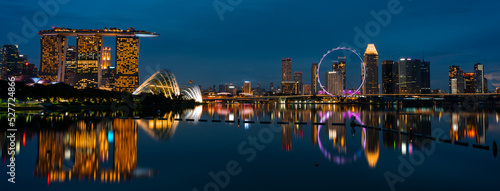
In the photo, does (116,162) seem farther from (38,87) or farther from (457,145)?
(38,87)

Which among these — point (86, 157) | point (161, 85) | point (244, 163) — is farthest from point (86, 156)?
point (161, 85)

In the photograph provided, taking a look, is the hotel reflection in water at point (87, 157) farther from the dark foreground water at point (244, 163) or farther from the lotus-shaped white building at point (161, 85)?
the lotus-shaped white building at point (161, 85)

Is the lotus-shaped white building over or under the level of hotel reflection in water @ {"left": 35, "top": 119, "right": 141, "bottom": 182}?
over

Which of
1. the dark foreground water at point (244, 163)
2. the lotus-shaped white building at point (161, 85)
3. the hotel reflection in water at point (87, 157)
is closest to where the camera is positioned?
the dark foreground water at point (244, 163)

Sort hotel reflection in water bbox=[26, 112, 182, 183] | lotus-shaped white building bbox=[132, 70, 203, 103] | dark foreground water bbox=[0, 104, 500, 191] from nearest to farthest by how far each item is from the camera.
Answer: dark foreground water bbox=[0, 104, 500, 191], hotel reflection in water bbox=[26, 112, 182, 183], lotus-shaped white building bbox=[132, 70, 203, 103]

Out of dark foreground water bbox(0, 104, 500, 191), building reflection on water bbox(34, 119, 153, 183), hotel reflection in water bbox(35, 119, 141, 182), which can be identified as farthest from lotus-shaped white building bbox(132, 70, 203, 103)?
dark foreground water bbox(0, 104, 500, 191)

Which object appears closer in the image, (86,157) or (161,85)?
(86,157)

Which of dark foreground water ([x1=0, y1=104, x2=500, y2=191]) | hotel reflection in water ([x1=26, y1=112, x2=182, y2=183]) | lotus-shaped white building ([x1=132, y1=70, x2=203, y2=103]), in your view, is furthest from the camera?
lotus-shaped white building ([x1=132, y1=70, x2=203, y2=103])

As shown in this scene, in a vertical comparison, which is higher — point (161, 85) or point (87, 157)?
point (161, 85)

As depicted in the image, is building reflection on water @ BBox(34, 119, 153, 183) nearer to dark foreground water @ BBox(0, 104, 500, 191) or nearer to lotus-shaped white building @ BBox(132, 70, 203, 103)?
dark foreground water @ BBox(0, 104, 500, 191)

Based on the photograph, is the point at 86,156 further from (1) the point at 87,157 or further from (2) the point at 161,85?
(2) the point at 161,85

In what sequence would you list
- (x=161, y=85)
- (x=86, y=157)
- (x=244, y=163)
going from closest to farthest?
1. (x=244, y=163)
2. (x=86, y=157)
3. (x=161, y=85)

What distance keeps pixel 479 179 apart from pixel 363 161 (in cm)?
595

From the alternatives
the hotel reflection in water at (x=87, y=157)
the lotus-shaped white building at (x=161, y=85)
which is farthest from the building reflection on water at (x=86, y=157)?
the lotus-shaped white building at (x=161, y=85)
